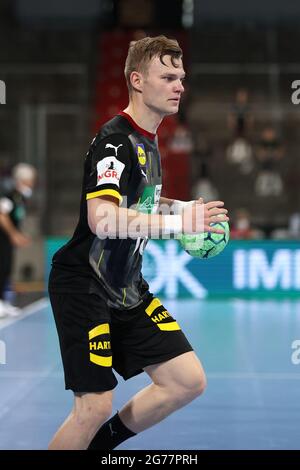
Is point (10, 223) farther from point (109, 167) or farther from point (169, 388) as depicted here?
point (109, 167)

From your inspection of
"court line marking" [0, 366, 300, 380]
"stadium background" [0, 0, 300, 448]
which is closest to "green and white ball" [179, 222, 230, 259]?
"stadium background" [0, 0, 300, 448]

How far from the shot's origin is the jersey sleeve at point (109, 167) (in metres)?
4.14

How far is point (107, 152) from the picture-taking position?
4.23m

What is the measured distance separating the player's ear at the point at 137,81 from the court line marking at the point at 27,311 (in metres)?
7.34

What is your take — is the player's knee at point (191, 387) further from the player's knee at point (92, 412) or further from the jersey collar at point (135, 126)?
the jersey collar at point (135, 126)

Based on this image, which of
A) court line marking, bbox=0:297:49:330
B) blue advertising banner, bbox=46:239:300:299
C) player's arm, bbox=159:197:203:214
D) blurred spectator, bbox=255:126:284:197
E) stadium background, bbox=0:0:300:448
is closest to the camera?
player's arm, bbox=159:197:203:214

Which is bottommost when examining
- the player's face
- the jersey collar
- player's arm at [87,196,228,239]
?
player's arm at [87,196,228,239]

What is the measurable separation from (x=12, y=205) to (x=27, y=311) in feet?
5.29

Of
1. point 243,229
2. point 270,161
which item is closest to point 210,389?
point 243,229

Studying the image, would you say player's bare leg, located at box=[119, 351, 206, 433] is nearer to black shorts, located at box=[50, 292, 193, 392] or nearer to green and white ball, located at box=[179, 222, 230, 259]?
black shorts, located at box=[50, 292, 193, 392]

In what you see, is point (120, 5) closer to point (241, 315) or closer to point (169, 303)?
point (169, 303)

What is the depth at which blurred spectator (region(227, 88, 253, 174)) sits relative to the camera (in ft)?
62.5

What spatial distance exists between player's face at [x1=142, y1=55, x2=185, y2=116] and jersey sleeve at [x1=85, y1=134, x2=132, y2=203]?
0.28 metres

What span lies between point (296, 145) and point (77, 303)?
15.4 meters
